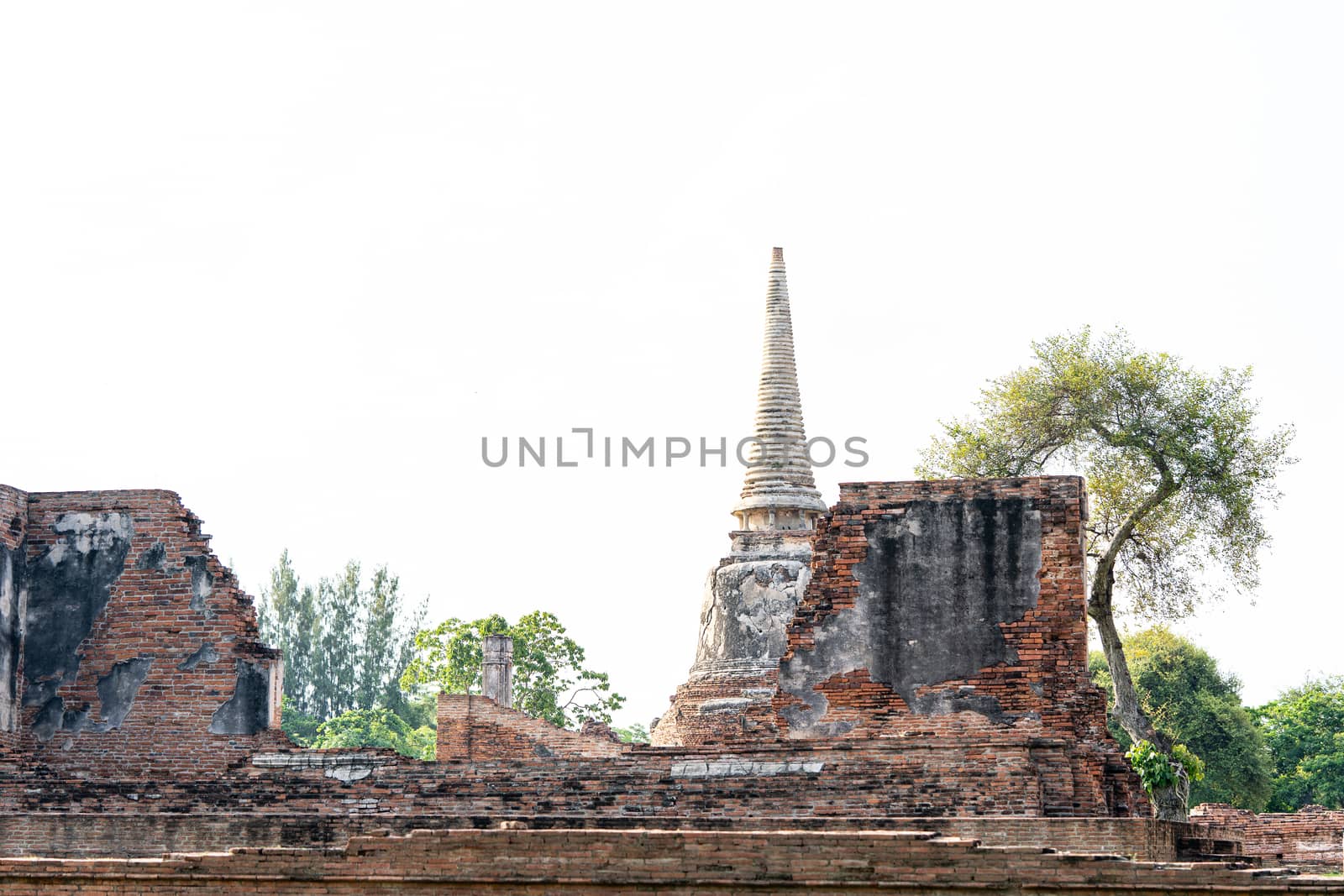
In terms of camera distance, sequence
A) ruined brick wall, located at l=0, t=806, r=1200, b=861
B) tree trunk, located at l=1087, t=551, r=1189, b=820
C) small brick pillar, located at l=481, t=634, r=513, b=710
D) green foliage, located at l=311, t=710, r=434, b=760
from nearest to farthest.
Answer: ruined brick wall, located at l=0, t=806, r=1200, b=861
tree trunk, located at l=1087, t=551, r=1189, b=820
small brick pillar, located at l=481, t=634, r=513, b=710
green foliage, located at l=311, t=710, r=434, b=760

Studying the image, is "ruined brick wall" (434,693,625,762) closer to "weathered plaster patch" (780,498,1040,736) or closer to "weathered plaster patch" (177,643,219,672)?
"weathered plaster patch" (177,643,219,672)

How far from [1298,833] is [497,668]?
1375cm

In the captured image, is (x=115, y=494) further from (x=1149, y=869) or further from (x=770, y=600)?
(x=770, y=600)

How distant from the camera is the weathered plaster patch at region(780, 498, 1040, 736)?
59.3 ft

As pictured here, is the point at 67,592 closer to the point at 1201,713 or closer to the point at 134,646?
the point at 134,646

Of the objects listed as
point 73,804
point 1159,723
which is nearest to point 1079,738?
point 73,804

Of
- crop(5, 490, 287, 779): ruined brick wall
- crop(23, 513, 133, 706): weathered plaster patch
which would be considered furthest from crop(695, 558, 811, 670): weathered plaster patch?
crop(23, 513, 133, 706): weathered plaster patch

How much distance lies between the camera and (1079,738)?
1759 cm

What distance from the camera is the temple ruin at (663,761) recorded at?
1370cm

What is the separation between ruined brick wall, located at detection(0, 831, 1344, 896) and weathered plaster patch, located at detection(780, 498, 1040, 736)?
4.68 metres

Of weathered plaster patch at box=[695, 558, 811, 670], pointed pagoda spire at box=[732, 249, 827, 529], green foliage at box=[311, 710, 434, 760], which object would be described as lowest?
green foliage at box=[311, 710, 434, 760]

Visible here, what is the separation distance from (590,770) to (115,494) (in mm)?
6242

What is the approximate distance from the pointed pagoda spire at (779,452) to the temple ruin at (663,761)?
14625 millimetres

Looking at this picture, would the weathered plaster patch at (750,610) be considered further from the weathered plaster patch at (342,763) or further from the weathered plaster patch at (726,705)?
the weathered plaster patch at (342,763)
